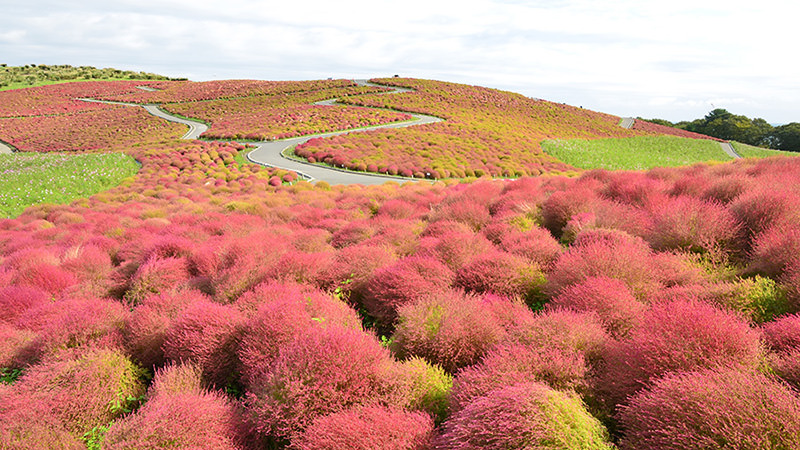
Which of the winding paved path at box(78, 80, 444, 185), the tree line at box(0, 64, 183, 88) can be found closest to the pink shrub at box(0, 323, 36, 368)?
the winding paved path at box(78, 80, 444, 185)

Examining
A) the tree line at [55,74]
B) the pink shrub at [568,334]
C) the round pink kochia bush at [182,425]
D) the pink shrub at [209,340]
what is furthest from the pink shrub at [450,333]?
the tree line at [55,74]

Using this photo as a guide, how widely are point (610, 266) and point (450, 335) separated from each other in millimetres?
1977

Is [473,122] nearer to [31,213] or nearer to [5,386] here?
[31,213]

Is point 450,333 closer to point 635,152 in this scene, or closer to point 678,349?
point 678,349

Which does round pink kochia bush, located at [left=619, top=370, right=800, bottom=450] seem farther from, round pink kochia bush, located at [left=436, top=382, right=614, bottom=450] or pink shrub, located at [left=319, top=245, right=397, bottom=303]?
pink shrub, located at [left=319, top=245, right=397, bottom=303]

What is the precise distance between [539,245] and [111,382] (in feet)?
17.3

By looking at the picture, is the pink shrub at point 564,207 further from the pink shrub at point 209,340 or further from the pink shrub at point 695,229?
the pink shrub at point 209,340

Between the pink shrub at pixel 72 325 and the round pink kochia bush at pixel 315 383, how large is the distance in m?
2.66

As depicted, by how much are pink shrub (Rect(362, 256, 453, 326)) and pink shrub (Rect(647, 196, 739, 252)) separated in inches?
108

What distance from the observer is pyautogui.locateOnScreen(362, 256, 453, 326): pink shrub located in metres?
5.00

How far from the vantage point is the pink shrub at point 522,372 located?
118 inches

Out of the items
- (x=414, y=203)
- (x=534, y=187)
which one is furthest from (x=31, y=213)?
(x=534, y=187)

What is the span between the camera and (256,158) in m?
31.2

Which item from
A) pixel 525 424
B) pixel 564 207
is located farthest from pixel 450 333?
pixel 564 207
